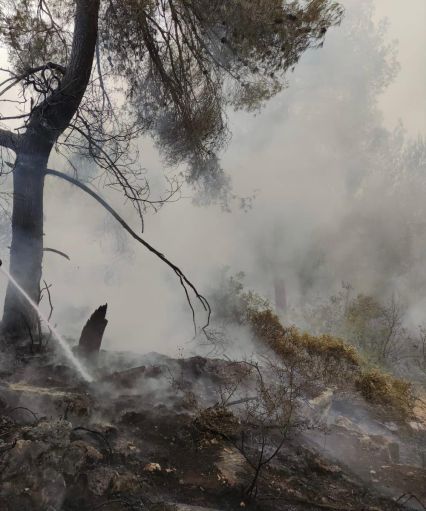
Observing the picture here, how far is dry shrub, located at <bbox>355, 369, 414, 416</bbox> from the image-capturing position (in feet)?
22.7

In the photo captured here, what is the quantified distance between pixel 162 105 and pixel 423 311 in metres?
11.6

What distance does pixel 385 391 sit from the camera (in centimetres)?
710

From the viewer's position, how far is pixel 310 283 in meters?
17.0

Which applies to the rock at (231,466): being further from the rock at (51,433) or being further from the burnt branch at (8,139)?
the burnt branch at (8,139)


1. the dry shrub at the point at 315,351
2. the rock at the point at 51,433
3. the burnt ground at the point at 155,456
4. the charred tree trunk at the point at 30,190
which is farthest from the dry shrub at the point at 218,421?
the dry shrub at the point at 315,351

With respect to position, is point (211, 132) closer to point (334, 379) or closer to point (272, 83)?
point (272, 83)

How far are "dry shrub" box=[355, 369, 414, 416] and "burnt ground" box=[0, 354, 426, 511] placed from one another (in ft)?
3.82

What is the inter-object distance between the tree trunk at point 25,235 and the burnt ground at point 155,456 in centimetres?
69

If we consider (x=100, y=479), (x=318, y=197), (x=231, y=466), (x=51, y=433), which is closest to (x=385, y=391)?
(x=231, y=466)

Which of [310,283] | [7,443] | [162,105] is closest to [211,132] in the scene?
[162,105]

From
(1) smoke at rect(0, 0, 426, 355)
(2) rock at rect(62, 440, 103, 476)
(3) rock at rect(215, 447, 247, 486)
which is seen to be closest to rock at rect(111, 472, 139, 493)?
(2) rock at rect(62, 440, 103, 476)

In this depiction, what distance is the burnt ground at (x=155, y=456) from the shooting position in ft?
9.21

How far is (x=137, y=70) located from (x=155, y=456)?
15.6 feet

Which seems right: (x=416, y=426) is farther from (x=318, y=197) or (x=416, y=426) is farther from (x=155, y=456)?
(x=318, y=197)
